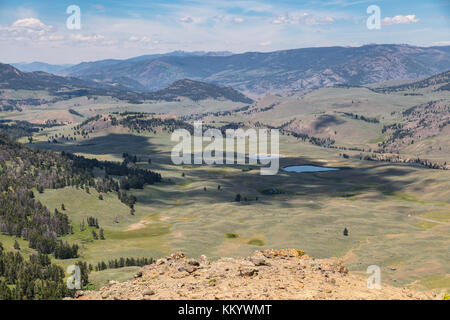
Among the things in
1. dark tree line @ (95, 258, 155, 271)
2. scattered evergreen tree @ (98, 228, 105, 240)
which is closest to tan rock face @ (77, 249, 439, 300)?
dark tree line @ (95, 258, 155, 271)

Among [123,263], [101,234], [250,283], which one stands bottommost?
[101,234]

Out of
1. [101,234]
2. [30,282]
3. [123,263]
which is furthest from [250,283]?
[101,234]

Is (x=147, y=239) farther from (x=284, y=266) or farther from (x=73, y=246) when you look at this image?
(x=284, y=266)

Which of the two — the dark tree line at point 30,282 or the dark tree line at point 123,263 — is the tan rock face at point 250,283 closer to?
the dark tree line at point 30,282

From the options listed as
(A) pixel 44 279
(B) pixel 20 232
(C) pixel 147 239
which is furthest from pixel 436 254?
(B) pixel 20 232

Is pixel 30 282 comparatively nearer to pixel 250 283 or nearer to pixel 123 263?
pixel 123 263

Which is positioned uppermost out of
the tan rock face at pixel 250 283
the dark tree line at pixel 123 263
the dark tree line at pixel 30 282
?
the tan rock face at pixel 250 283

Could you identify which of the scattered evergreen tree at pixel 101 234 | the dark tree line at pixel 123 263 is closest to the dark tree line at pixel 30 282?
the dark tree line at pixel 123 263

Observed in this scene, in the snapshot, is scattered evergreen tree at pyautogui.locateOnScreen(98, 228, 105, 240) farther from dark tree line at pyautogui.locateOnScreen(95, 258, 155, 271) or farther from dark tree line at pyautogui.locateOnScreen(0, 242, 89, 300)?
dark tree line at pyautogui.locateOnScreen(0, 242, 89, 300)

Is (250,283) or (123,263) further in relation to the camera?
(123,263)
